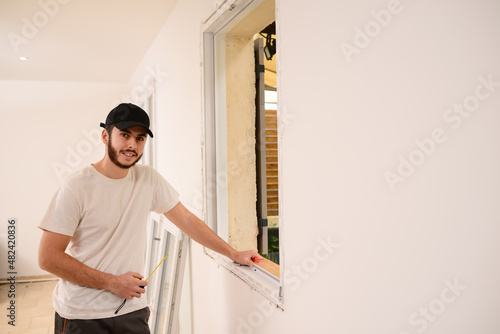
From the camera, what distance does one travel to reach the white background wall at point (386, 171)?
0.72 meters

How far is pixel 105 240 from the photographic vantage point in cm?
173

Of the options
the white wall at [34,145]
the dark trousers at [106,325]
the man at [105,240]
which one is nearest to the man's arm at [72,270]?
the man at [105,240]

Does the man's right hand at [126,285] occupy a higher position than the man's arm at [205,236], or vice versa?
the man's arm at [205,236]

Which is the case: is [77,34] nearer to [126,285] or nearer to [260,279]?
[126,285]

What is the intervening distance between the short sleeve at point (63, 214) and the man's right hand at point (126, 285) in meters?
0.29

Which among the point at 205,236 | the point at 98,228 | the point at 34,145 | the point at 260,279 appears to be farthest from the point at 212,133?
the point at 34,145

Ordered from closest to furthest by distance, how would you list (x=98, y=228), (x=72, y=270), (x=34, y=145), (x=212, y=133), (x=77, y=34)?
(x=72, y=270) < (x=98, y=228) < (x=212, y=133) < (x=77, y=34) < (x=34, y=145)

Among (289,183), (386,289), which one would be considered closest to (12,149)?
(289,183)

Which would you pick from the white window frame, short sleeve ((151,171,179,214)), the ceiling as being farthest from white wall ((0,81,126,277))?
short sleeve ((151,171,179,214))

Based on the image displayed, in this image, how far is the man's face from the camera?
1730 millimetres

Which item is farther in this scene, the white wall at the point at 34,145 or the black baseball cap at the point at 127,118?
the white wall at the point at 34,145

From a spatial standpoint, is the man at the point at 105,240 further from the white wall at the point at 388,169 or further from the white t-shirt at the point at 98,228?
the white wall at the point at 388,169

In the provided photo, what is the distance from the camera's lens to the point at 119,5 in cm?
308

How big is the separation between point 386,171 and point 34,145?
6.54m
